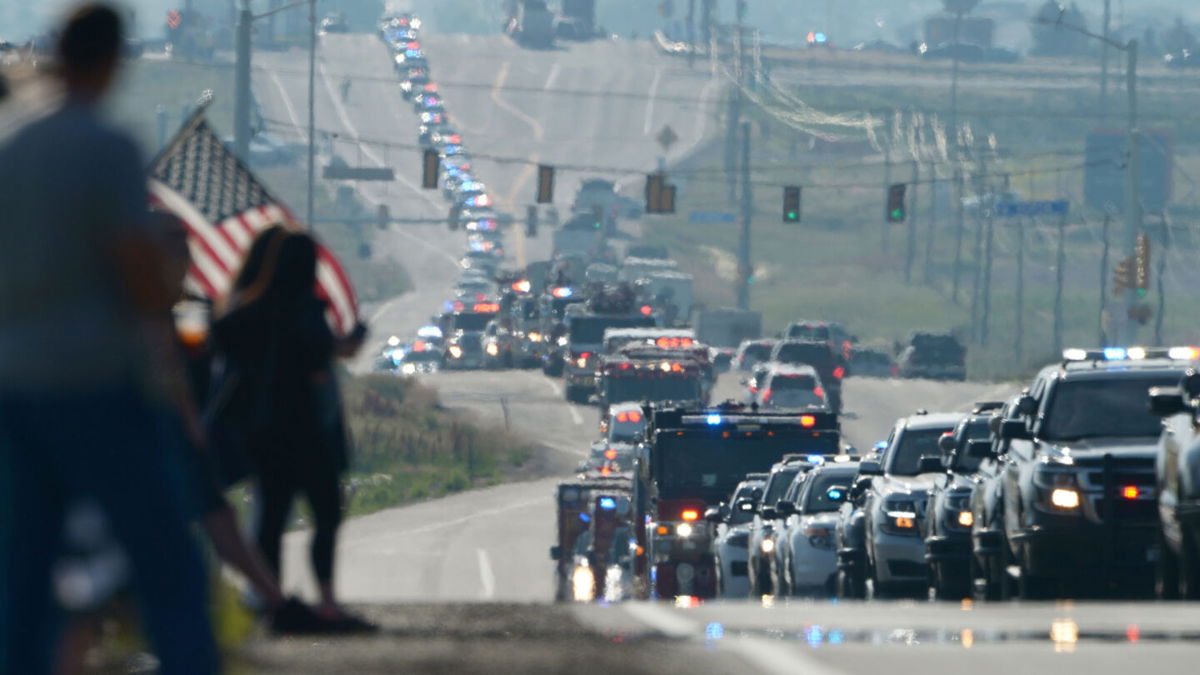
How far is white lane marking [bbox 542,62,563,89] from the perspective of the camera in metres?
176

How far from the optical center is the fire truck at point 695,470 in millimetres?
26562

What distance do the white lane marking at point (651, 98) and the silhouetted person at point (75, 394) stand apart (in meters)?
155

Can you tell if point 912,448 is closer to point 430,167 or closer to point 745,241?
point 430,167

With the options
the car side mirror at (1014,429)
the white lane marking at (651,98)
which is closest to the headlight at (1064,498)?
the car side mirror at (1014,429)

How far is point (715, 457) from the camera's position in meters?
28.3

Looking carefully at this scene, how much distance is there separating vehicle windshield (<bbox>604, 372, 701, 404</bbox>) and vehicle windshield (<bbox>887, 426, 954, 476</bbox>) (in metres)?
33.8

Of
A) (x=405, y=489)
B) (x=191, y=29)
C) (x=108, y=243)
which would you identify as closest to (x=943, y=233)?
(x=191, y=29)

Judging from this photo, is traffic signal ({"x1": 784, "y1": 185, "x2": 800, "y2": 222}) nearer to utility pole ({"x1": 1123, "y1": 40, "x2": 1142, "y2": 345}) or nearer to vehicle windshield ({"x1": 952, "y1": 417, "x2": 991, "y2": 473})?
utility pole ({"x1": 1123, "y1": 40, "x2": 1142, "y2": 345})

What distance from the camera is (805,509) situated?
2291cm

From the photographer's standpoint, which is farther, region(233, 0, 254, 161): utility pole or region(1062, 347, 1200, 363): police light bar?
region(233, 0, 254, 161): utility pole

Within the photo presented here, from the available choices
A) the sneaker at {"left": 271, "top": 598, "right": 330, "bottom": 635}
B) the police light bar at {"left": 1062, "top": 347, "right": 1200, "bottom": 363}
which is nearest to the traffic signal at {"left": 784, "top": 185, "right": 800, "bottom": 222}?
the police light bar at {"left": 1062, "top": 347, "right": 1200, "bottom": 363}

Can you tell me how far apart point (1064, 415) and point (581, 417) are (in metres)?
49.0

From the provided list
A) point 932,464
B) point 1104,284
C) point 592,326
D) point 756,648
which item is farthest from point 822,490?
point 1104,284

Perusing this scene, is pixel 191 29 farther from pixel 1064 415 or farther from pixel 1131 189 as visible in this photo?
pixel 1064 415
